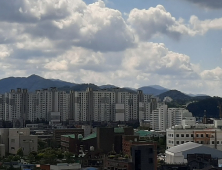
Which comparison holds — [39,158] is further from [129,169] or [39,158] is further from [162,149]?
[162,149]

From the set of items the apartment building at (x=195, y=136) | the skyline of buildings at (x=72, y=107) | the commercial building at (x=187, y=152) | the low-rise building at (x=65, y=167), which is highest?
the skyline of buildings at (x=72, y=107)

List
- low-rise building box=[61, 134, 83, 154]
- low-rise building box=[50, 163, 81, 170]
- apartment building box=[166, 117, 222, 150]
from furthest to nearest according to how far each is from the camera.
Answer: low-rise building box=[61, 134, 83, 154]
apartment building box=[166, 117, 222, 150]
low-rise building box=[50, 163, 81, 170]

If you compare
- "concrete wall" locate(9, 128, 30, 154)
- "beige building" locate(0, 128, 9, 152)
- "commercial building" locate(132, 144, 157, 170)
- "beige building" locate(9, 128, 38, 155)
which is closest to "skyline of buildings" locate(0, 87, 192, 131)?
"beige building" locate(0, 128, 9, 152)

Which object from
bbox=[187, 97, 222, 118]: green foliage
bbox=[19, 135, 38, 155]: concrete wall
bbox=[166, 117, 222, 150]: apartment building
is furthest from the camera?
bbox=[187, 97, 222, 118]: green foliage

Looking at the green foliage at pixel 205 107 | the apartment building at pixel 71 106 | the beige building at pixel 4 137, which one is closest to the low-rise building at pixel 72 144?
the beige building at pixel 4 137

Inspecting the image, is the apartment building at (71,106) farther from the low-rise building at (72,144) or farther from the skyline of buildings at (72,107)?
the low-rise building at (72,144)

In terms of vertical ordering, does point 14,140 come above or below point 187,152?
above

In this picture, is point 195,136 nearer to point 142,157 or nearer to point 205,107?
point 142,157

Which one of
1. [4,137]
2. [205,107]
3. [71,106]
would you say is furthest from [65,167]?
[205,107]

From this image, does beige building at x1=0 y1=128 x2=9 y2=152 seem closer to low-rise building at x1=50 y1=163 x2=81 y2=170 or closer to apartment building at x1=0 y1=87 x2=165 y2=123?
low-rise building at x1=50 y1=163 x2=81 y2=170
